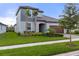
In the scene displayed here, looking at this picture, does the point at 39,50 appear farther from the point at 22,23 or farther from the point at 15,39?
the point at 22,23

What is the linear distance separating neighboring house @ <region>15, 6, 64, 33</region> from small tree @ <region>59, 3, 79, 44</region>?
0.13m

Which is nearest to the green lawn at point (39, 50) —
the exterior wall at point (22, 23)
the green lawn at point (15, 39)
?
the green lawn at point (15, 39)

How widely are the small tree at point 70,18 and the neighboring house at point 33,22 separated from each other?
132mm

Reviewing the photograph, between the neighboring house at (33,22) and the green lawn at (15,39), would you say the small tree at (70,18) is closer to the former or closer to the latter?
the neighboring house at (33,22)

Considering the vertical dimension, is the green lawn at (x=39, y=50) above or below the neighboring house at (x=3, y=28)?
below

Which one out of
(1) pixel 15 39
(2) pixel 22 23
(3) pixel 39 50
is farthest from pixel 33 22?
(3) pixel 39 50

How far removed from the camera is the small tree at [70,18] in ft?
25.6

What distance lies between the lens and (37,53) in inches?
302

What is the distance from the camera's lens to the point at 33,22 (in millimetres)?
7914

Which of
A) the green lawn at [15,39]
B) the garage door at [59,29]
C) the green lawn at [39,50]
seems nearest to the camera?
the green lawn at [39,50]

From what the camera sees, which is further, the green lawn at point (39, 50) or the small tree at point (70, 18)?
the small tree at point (70, 18)

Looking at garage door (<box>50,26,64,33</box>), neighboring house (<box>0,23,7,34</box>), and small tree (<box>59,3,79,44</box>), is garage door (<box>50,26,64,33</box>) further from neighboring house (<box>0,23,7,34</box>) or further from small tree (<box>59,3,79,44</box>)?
neighboring house (<box>0,23,7,34</box>)

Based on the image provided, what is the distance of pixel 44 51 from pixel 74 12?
1.08 meters

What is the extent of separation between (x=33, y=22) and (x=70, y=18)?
0.82 metres
